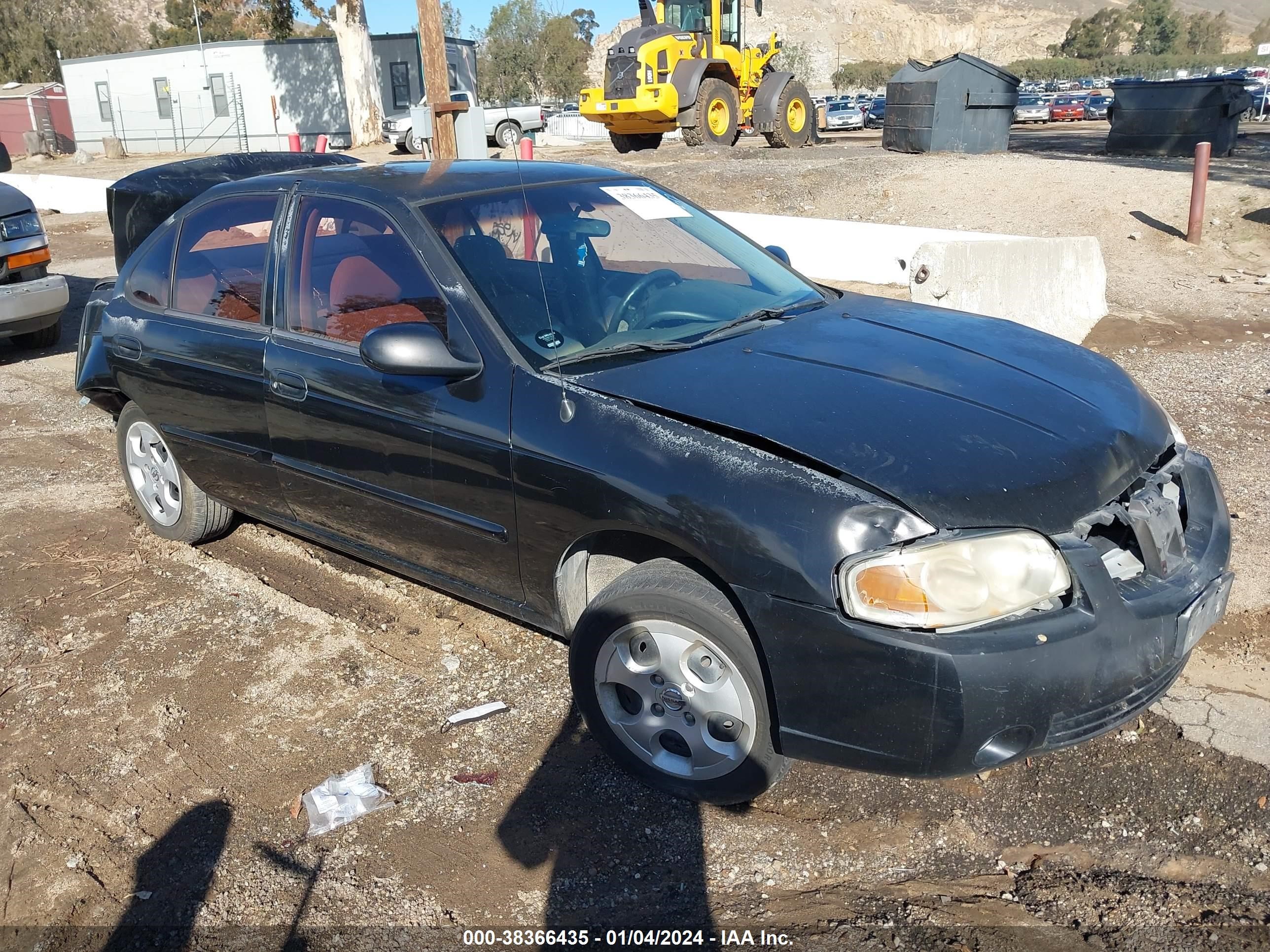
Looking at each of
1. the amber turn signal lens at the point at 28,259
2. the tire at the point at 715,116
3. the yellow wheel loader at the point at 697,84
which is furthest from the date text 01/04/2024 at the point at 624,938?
the tire at the point at 715,116

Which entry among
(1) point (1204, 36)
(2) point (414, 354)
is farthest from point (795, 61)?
(2) point (414, 354)

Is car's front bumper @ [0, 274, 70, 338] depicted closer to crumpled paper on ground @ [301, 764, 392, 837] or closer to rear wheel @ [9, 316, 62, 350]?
rear wheel @ [9, 316, 62, 350]

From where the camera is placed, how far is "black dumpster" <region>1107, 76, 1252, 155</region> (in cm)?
1554

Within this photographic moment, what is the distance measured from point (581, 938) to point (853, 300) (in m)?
2.58

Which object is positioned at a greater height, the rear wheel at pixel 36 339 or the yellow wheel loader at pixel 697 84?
the yellow wheel loader at pixel 697 84

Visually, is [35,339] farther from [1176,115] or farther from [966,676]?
[1176,115]

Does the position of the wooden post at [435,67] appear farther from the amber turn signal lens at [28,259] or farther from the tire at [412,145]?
the tire at [412,145]

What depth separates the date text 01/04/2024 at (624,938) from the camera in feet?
8.38

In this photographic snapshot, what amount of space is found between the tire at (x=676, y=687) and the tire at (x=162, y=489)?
2.55 m

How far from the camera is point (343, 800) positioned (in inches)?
124

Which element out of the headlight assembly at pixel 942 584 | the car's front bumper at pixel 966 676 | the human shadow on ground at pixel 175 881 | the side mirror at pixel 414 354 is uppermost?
the side mirror at pixel 414 354

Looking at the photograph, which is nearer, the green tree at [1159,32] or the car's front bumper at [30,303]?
the car's front bumper at [30,303]

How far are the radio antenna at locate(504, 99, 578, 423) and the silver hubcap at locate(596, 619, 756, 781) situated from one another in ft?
2.15

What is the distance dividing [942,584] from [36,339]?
9316mm
